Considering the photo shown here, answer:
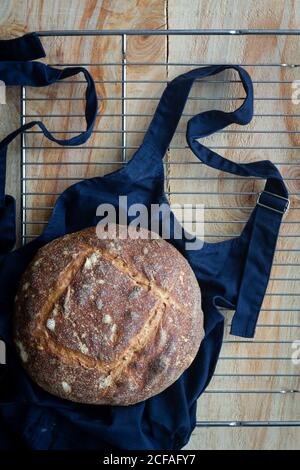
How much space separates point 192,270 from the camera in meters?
1.10

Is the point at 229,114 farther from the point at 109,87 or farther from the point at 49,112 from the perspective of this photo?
the point at 49,112

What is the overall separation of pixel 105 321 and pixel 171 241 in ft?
0.79

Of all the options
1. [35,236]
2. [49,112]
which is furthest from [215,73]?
[35,236]

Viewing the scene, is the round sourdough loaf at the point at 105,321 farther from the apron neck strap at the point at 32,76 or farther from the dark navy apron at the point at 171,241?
the apron neck strap at the point at 32,76

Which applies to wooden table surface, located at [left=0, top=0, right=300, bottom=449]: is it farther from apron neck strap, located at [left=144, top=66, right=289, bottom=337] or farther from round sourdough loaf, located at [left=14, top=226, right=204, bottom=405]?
round sourdough loaf, located at [left=14, top=226, right=204, bottom=405]

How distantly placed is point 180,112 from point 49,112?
289 millimetres

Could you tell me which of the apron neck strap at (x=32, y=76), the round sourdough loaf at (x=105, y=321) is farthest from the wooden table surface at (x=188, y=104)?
the round sourdough loaf at (x=105, y=321)

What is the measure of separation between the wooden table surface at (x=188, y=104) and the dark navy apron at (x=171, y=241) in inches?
2.1

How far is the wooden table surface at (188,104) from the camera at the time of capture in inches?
46.0

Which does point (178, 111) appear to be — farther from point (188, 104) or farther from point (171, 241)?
point (171, 241)

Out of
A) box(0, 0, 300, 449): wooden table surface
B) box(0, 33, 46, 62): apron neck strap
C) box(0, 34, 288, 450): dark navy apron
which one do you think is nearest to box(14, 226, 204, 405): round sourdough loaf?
box(0, 34, 288, 450): dark navy apron

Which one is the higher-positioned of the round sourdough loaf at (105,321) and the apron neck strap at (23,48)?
the apron neck strap at (23,48)

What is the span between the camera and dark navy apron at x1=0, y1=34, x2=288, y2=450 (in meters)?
1.08

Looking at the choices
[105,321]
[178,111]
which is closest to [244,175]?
[178,111]
